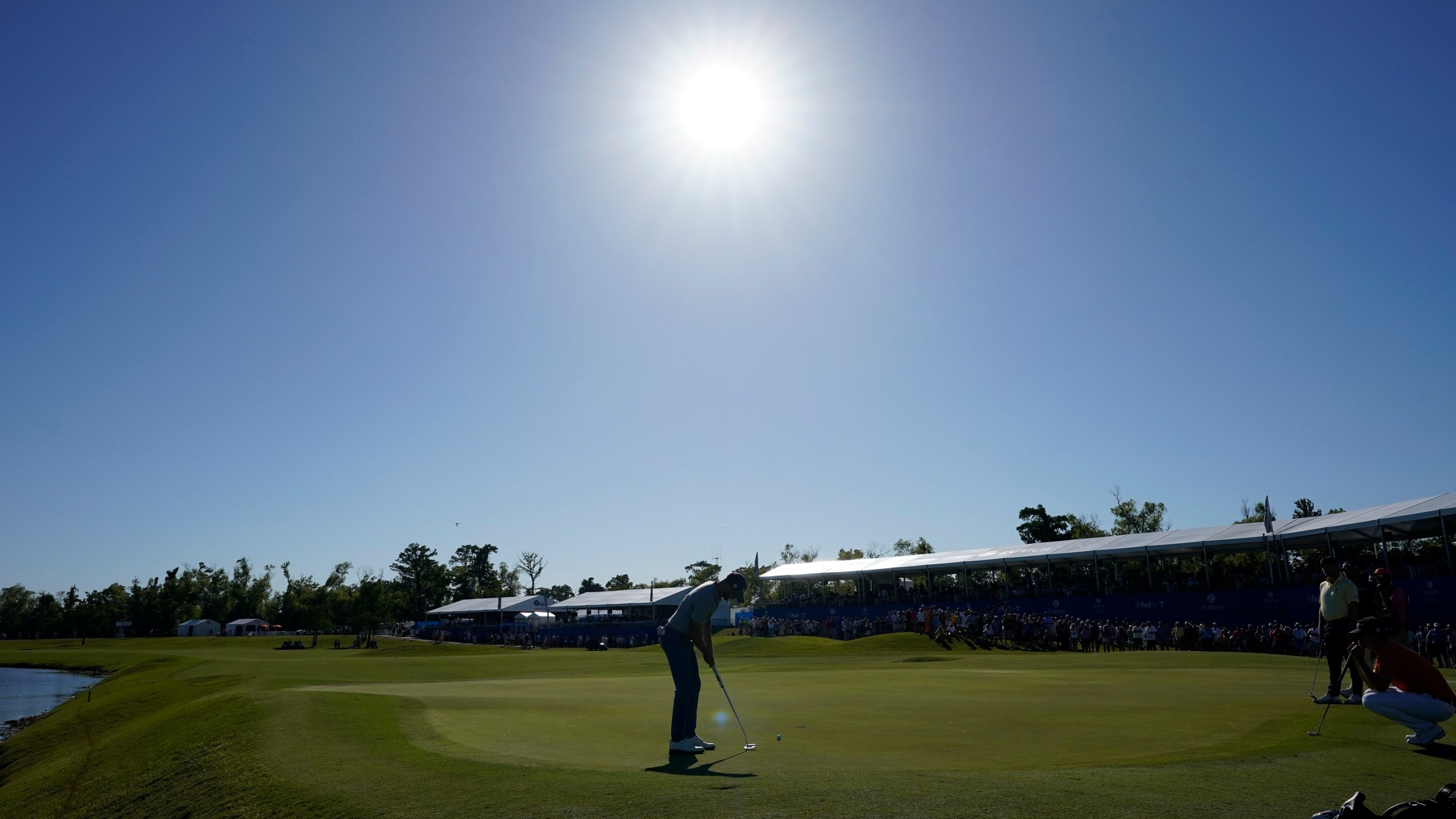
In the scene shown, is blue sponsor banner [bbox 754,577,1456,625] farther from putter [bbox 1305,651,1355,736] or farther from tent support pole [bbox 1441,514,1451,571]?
putter [bbox 1305,651,1355,736]

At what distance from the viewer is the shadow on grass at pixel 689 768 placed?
7.81m

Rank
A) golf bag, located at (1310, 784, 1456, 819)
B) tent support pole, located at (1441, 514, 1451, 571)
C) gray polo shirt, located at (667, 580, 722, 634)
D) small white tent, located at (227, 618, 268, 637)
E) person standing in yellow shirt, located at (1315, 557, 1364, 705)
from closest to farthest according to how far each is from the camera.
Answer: golf bag, located at (1310, 784, 1456, 819)
gray polo shirt, located at (667, 580, 722, 634)
person standing in yellow shirt, located at (1315, 557, 1364, 705)
tent support pole, located at (1441, 514, 1451, 571)
small white tent, located at (227, 618, 268, 637)

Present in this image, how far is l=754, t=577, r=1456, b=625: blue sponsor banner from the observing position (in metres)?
37.8

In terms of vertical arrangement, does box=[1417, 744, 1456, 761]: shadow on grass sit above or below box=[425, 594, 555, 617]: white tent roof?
above

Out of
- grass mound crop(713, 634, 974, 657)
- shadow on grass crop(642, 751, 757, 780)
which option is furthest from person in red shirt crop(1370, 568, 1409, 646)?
grass mound crop(713, 634, 974, 657)

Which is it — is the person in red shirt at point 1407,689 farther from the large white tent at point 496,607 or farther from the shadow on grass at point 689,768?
the large white tent at point 496,607

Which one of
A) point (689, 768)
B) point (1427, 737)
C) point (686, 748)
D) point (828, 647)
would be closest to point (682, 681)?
point (686, 748)

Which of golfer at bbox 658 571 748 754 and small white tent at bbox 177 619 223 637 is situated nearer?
golfer at bbox 658 571 748 754

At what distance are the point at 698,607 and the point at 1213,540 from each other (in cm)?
4636

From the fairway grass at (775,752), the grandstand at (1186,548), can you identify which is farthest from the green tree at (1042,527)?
the fairway grass at (775,752)

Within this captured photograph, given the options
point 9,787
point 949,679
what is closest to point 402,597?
point 9,787

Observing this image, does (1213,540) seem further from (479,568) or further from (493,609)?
(479,568)

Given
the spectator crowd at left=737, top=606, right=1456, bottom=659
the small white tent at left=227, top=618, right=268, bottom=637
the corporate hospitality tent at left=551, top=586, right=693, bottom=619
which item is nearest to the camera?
the spectator crowd at left=737, top=606, right=1456, bottom=659

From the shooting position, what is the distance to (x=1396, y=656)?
8516 mm
